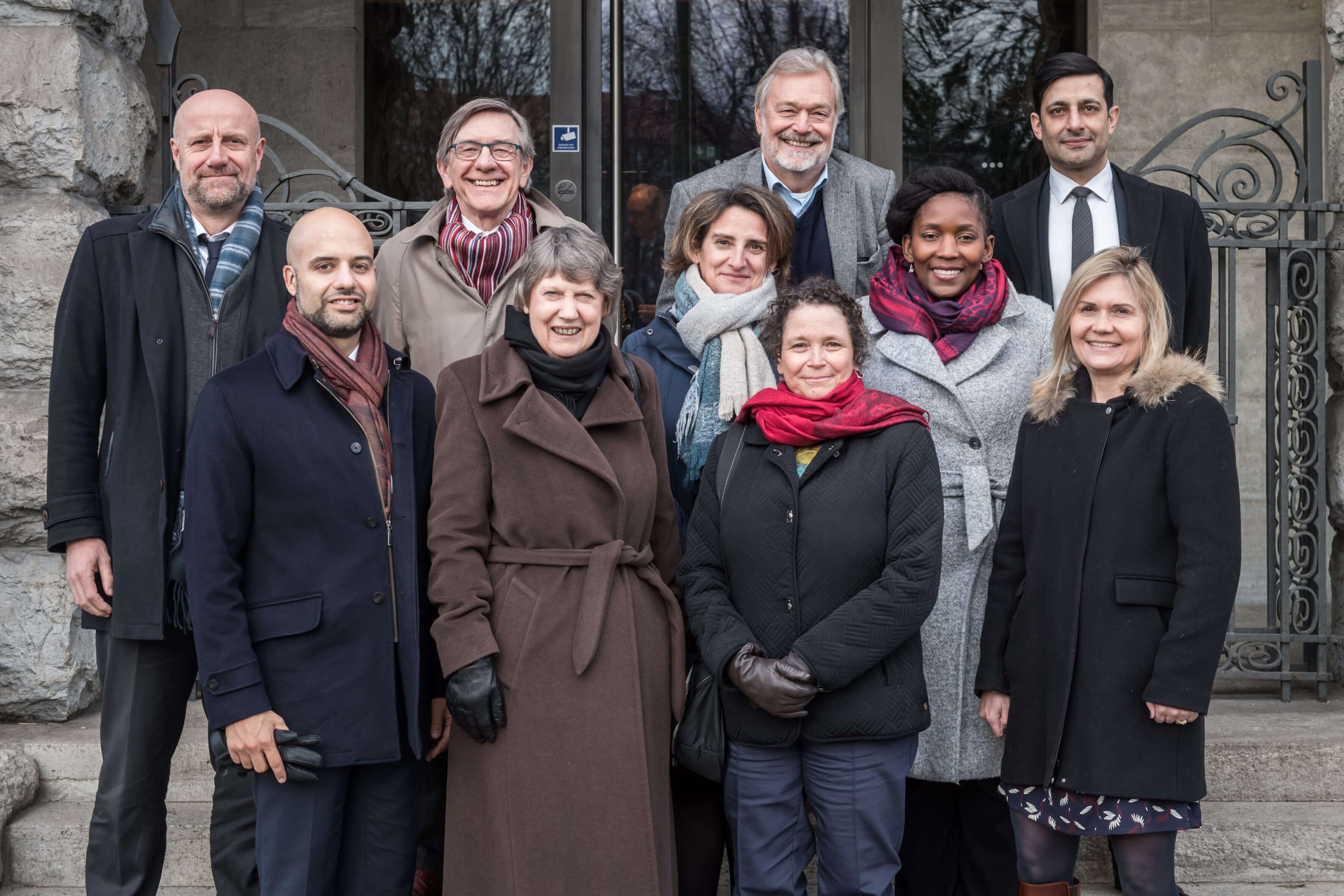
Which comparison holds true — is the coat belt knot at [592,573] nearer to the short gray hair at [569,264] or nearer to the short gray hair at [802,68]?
the short gray hair at [569,264]

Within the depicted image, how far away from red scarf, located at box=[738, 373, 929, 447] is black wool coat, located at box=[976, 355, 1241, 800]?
0.36m

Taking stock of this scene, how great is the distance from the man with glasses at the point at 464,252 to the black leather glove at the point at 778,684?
105 centimetres

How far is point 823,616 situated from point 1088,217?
1.66 m

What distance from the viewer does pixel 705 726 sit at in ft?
9.30

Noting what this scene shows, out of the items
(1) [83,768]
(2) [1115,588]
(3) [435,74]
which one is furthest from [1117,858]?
(3) [435,74]

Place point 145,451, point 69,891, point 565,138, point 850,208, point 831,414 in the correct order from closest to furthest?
point 831,414
point 145,451
point 69,891
point 850,208
point 565,138

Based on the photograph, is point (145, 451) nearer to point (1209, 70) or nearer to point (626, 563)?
point (626, 563)

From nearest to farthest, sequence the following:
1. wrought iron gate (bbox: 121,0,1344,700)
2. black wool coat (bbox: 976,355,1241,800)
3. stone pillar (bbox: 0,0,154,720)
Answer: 1. black wool coat (bbox: 976,355,1241,800)
2. stone pillar (bbox: 0,0,154,720)
3. wrought iron gate (bbox: 121,0,1344,700)

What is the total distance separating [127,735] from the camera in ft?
9.71

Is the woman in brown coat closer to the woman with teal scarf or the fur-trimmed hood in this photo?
the woman with teal scarf

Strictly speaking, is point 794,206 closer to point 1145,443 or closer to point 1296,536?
point 1145,443

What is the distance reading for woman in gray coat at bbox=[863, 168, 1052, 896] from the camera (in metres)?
3.08

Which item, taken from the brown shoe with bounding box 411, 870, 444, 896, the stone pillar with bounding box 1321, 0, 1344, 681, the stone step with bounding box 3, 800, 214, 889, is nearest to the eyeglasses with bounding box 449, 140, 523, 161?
the brown shoe with bounding box 411, 870, 444, 896

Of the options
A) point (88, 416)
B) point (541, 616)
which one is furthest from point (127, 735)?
point (541, 616)
